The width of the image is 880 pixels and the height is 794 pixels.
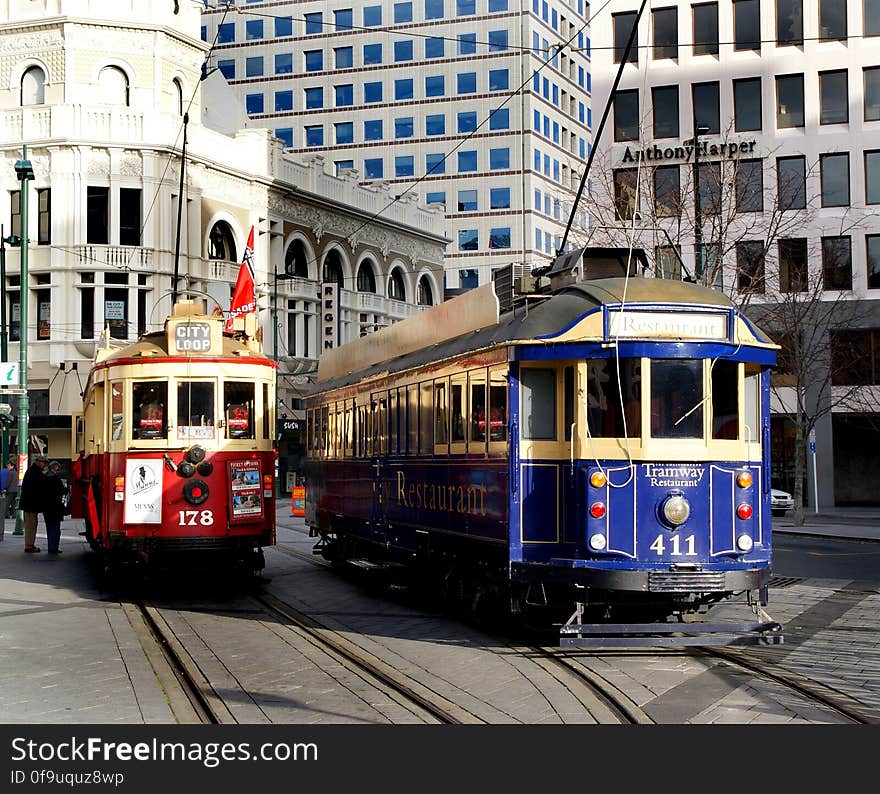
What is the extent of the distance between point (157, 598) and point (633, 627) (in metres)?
7.54

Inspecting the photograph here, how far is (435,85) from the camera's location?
7500 cm

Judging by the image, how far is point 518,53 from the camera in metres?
73.5

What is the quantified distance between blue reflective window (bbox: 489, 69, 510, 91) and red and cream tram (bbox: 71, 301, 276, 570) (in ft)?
196

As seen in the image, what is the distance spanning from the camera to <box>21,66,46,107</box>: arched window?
154 ft

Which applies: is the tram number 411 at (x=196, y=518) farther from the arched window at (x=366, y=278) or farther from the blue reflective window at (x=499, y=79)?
the blue reflective window at (x=499, y=79)

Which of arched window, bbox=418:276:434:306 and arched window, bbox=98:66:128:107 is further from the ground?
arched window, bbox=98:66:128:107

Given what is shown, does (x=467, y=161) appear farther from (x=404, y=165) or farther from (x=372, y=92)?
(x=372, y=92)

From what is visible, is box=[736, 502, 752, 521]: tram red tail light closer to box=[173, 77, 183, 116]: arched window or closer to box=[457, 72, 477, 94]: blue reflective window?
box=[173, 77, 183, 116]: arched window

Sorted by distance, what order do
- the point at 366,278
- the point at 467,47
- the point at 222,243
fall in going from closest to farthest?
the point at 222,243 → the point at 366,278 → the point at 467,47

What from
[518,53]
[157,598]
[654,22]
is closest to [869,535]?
[157,598]

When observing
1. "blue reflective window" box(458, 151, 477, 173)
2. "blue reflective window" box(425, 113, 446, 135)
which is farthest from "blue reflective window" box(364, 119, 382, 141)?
"blue reflective window" box(458, 151, 477, 173)

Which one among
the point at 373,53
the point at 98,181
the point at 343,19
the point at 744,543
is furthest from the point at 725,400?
the point at 343,19

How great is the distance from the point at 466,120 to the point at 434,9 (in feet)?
21.4

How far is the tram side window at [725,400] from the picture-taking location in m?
11.4
